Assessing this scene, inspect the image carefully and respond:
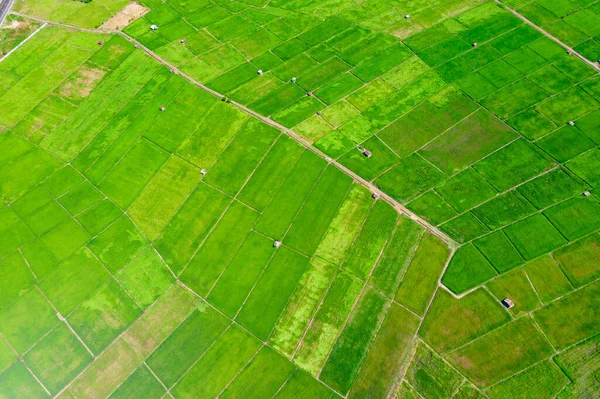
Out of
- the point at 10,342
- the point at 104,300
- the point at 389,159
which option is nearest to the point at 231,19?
the point at 389,159

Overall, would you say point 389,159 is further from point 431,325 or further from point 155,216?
point 155,216

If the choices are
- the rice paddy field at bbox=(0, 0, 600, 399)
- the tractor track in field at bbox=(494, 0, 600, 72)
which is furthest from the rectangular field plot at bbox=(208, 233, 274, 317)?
the tractor track in field at bbox=(494, 0, 600, 72)

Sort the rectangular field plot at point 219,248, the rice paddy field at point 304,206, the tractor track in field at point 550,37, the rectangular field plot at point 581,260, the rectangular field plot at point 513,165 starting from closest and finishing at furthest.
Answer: the rice paddy field at point 304,206 < the rectangular field plot at point 581,260 < the rectangular field plot at point 219,248 < the rectangular field plot at point 513,165 < the tractor track in field at point 550,37

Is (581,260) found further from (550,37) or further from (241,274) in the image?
(550,37)

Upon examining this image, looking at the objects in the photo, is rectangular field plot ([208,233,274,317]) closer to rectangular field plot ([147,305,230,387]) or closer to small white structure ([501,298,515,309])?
rectangular field plot ([147,305,230,387])

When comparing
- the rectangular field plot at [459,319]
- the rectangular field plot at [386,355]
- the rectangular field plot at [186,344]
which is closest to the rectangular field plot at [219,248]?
the rectangular field plot at [186,344]

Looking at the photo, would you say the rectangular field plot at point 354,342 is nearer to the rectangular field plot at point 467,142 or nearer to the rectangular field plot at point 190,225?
the rectangular field plot at point 190,225

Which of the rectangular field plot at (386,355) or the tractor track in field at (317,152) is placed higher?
the tractor track in field at (317,152)
